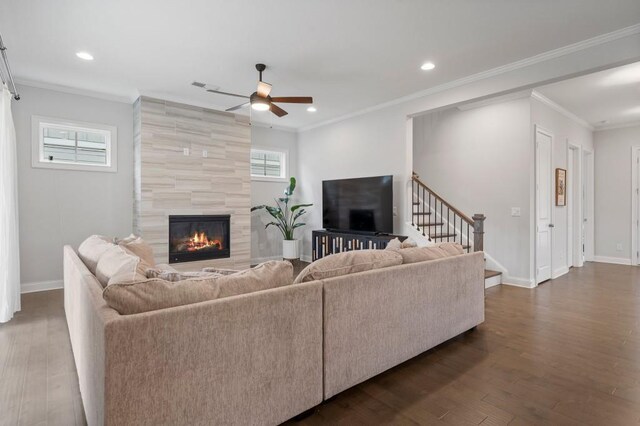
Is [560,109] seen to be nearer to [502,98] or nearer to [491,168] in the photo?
[502,98]

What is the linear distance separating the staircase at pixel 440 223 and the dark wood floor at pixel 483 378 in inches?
67.7

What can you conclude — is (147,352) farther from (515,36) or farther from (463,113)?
(463,113)

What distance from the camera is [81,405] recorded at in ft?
6.55

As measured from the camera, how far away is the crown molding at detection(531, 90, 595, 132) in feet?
16.1

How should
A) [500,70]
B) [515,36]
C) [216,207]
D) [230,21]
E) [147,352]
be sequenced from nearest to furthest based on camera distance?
[147,352] → [230,21] → [515,36] → [500,70] → [216,207]

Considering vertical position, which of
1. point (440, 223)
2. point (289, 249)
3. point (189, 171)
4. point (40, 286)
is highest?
point (189, 171)

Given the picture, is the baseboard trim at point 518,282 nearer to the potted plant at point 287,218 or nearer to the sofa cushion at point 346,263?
the sofa cushion at point 346,263

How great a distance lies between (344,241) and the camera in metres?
5.83

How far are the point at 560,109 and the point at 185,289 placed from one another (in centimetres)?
654

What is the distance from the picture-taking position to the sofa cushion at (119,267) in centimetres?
162

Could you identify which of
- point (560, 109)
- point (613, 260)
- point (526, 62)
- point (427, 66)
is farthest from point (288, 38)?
point (613, 260)

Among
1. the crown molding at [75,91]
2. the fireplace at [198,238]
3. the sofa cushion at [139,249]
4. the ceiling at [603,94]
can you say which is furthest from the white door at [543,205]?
the crown molding at [75,91]

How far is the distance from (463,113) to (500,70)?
1.62 m

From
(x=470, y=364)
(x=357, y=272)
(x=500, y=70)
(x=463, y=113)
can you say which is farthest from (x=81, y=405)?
(x=463, y=113)
